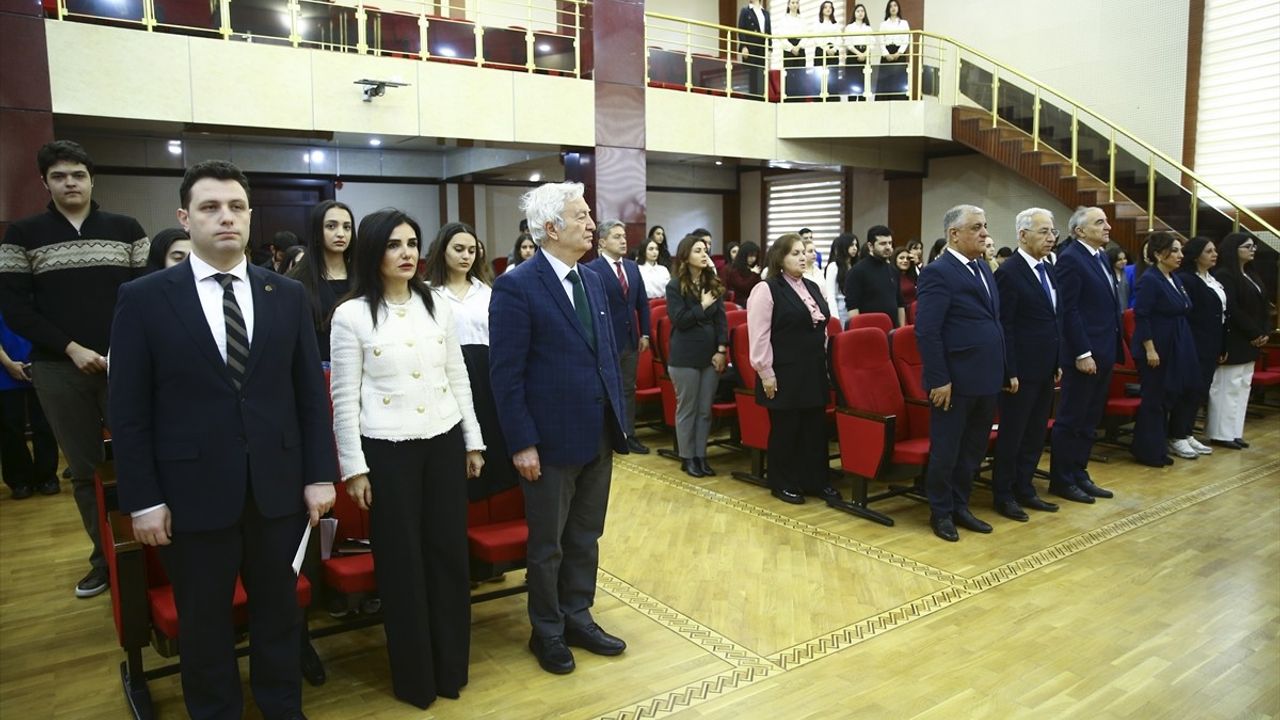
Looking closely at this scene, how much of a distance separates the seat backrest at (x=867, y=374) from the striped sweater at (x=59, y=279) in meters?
3.37

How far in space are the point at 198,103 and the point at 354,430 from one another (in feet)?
21.4

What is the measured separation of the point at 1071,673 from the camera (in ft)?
9.61

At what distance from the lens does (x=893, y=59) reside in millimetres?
11641

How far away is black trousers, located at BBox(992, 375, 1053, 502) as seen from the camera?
181 inches

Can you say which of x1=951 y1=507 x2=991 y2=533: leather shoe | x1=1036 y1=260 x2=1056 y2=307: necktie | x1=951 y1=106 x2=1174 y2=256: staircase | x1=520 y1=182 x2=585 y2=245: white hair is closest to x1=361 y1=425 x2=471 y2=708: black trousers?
x1=520 y1=182 x2=585 y2=245: white hair

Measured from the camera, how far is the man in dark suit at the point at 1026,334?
4508mm

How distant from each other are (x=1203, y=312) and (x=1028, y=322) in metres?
2.38

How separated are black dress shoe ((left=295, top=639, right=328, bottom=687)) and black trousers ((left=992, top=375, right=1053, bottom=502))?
11.5 ft

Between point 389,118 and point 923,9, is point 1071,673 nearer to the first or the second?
point 389,118

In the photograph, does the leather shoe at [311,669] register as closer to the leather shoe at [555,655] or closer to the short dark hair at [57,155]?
the leather shoe at [555,655]

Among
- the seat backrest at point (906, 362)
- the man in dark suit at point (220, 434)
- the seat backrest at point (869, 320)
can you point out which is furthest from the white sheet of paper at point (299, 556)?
the seat backrest at point (869, 320)

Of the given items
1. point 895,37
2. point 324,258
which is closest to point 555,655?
point 324,258

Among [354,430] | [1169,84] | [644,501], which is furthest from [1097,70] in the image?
[354,430]

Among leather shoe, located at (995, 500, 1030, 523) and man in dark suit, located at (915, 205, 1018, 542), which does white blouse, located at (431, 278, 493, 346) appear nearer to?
man in dark suit, located at (915, 205, 1018, 542)
